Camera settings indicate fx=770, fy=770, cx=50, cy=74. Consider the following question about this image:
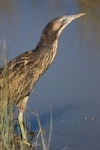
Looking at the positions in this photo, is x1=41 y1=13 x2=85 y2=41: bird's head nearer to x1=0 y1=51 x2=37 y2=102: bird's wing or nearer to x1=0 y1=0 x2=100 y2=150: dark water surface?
x1=0 y1=51 x2=37 y2=102: bird's wing

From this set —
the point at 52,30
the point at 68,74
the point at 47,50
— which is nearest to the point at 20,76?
the point at 47,50

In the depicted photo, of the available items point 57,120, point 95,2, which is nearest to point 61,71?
point 57,120

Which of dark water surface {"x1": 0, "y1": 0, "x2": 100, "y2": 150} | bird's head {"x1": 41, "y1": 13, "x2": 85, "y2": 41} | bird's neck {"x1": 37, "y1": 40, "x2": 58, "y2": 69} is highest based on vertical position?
bird's head {"x1": 41, "y1": 13, "x2": 85, "y2": 41}

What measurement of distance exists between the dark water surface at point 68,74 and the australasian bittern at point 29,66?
21 cm

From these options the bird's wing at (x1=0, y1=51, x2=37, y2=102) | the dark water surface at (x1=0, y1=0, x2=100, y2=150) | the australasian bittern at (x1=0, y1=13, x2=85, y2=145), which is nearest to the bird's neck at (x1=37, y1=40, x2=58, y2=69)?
the australasian bittern at (x1=0, y1=13, x2=85, y2=145)

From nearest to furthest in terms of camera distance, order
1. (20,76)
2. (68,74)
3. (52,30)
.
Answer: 1. (20,76)
2. (52,30)
3. (68,74)

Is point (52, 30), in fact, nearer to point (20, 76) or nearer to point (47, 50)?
A: point (47, 50)

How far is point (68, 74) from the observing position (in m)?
7.58

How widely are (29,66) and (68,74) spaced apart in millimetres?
1457

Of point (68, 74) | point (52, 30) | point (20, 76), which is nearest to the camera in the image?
point (20, 76)

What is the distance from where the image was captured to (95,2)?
1258 centimetres

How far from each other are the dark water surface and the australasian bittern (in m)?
0.21

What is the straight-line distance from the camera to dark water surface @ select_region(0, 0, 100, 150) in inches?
239

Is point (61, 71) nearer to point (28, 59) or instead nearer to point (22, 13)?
point (28, 59)
